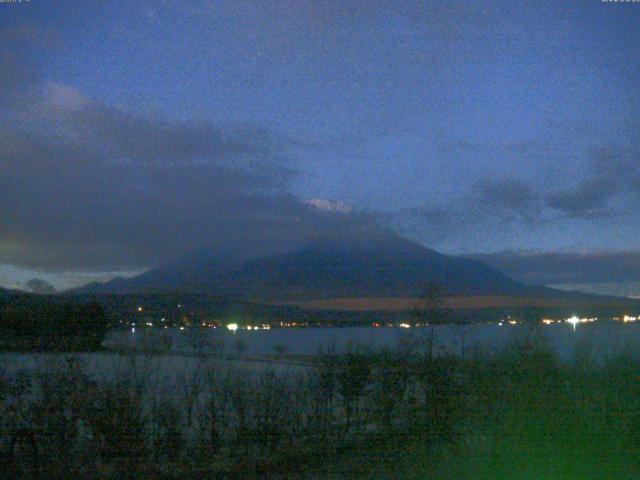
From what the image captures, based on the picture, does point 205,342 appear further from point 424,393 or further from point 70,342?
point 424,393

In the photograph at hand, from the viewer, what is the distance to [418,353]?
13000 mm

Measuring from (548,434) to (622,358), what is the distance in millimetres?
1542

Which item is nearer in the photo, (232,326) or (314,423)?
(314,423)

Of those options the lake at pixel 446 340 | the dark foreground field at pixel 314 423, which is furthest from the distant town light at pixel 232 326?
the dark foreground field at pixel 314 423

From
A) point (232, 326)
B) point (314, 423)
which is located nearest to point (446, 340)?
point (314, 423)

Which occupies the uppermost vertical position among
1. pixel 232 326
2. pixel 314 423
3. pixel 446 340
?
pixel 232 326

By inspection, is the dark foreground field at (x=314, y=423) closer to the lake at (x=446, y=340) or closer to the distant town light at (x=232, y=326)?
the lake at (x=446, y=340)

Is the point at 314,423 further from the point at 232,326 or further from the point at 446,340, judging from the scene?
the point at 232,326

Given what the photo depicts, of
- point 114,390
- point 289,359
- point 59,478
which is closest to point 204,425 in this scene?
point 114,390

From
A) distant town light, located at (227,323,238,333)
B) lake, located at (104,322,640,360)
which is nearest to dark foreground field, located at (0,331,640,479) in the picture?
lake, located at (104,322,640,360)

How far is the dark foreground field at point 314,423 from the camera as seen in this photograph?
29.6 ft

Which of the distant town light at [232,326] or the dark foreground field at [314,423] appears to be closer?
the dark foreground field at [314,423]

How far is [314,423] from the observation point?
11.1 m

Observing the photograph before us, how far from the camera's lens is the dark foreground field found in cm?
902
